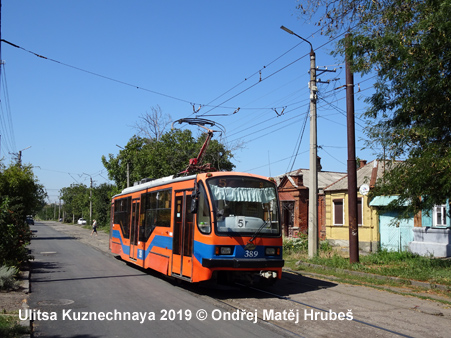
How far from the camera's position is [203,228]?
10.8 meters

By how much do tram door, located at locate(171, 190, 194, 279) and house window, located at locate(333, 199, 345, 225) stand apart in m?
19.2

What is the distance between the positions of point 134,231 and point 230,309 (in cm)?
822

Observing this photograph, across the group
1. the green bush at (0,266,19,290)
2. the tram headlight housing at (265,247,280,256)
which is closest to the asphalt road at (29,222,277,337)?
the green bush at (0,266,19,290)

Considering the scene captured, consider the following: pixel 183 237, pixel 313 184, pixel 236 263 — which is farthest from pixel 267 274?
pixel 313 184

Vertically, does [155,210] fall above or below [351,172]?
below

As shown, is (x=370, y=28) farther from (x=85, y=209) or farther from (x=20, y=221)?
(x=85, y=209)

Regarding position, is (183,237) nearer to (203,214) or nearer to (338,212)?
(203,214)

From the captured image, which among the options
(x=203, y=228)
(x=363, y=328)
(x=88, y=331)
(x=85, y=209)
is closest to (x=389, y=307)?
(x=363, y=328)

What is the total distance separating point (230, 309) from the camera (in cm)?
932

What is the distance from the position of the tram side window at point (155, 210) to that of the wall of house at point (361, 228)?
12736mm

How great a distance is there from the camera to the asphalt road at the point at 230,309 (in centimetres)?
758

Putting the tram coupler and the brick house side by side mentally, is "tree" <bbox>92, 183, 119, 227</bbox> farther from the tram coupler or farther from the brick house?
the tram coupler

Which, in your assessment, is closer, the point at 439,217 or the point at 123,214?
the point at 123,214

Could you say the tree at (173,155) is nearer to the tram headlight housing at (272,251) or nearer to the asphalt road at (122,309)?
the asphalt road at (122,309)
